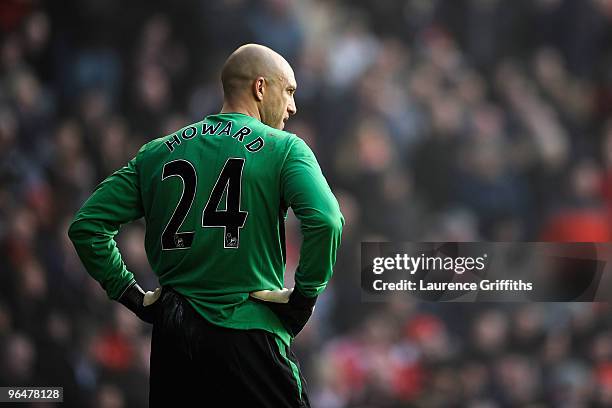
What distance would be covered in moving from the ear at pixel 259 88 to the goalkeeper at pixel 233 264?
0.12 metres

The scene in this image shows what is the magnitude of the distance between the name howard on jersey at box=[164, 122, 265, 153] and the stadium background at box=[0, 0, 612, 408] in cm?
276

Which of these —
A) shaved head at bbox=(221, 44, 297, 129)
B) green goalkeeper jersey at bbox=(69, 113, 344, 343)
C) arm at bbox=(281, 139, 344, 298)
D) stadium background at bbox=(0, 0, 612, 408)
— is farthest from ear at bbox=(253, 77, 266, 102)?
stadium background at bbox=(0, 0, 612, 408)

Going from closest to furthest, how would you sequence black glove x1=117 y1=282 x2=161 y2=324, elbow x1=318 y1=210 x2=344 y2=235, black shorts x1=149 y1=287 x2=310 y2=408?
elbow x1=318 y1=210 x2=344 y2=235, black shorts x1=149 y1=287 x2=310 y2=408, black glove x1=117 y1=282 x2=161 y2=324

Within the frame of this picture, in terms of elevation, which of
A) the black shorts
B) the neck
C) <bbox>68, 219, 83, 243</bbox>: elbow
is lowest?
the black shorts

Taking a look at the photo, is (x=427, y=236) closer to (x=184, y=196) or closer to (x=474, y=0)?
(x=474, y=0)

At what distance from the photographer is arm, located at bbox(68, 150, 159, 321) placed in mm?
2596

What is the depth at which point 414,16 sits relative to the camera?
17.7ft

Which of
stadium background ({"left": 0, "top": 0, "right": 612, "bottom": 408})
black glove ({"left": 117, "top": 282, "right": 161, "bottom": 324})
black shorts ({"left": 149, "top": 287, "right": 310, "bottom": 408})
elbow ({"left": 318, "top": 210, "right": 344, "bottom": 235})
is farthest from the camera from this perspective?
stadium background ({"left": 0, "top": 0, "right": 612, "bottom": 408})

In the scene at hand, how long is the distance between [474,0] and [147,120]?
2108mm

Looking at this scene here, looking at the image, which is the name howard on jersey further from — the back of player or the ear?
the ear

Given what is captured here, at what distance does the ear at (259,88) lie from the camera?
8.64ft

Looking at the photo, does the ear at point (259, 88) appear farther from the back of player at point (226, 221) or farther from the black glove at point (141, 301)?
the black glove at point (141, 301)

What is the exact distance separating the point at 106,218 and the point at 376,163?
297 cm

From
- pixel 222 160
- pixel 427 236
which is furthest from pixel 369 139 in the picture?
pixel 222 160
